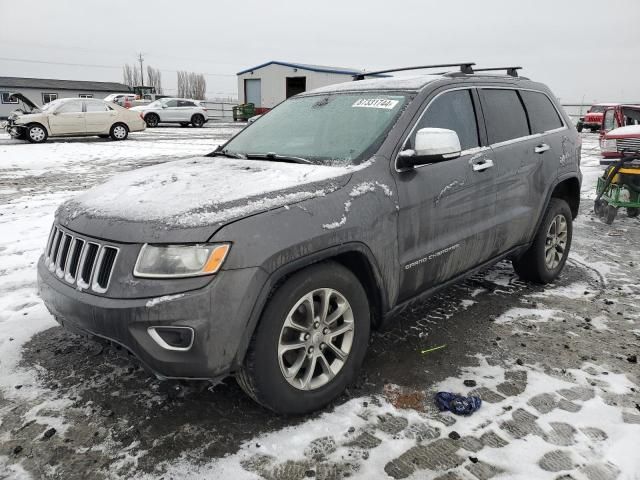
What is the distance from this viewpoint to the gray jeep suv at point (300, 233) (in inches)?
87.7

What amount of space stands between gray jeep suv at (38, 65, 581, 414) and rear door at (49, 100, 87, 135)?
1642 cm

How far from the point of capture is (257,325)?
2361mm

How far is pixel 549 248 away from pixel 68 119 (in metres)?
17.7

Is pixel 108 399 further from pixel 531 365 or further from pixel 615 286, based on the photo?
pixel 615 286

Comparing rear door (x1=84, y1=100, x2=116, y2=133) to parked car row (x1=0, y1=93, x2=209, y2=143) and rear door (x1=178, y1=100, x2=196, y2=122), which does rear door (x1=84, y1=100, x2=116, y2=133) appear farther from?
rear door (x1=178, y1=100, x2=196, y2=122)

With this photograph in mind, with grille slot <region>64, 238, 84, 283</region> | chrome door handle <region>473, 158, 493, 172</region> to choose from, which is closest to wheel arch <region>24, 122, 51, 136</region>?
grille slot <region>64, 238, 84, 283</region>

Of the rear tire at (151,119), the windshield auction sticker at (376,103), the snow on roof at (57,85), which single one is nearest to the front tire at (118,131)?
the rear tire at (151,119)

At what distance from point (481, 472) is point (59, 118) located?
1899 centimetres

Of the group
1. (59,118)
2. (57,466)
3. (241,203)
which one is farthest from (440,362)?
(59,118)

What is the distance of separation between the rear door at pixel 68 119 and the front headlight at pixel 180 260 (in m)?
18.0

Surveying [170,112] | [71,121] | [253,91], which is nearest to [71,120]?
[71,121]

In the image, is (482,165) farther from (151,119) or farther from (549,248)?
(151,119)

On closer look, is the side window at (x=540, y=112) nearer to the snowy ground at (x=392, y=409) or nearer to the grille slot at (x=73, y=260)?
the snowy ground at (x=392, y=409)

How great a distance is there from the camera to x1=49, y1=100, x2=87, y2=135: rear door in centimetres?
1759
